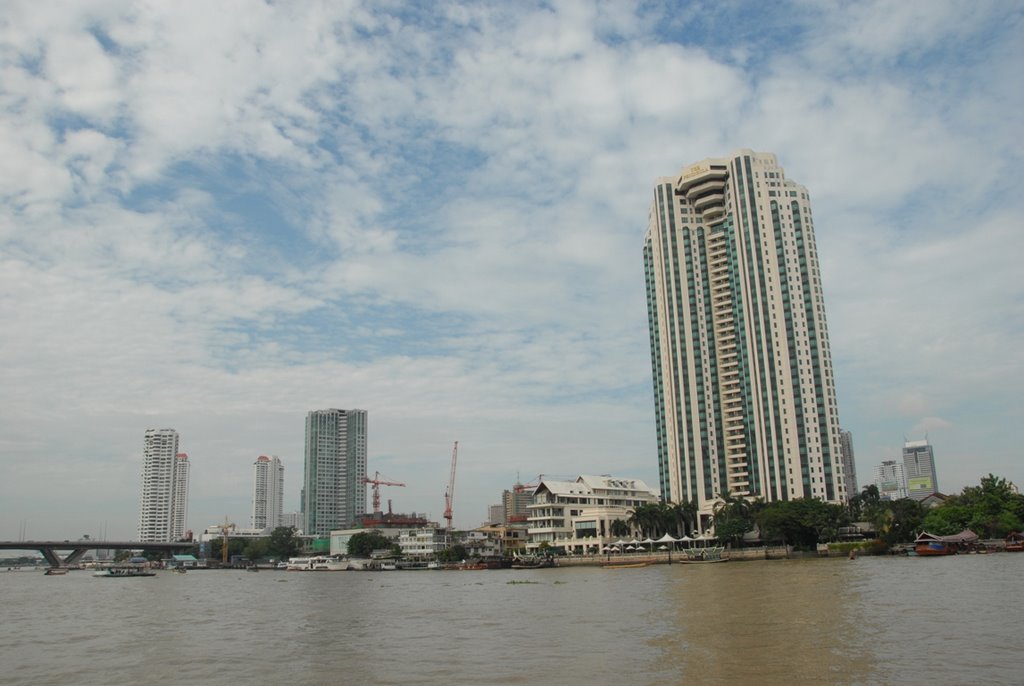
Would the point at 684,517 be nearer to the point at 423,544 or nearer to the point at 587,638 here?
the point at 423,544

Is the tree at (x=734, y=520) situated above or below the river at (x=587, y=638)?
above

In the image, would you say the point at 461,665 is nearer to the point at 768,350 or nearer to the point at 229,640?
the point at 229,640

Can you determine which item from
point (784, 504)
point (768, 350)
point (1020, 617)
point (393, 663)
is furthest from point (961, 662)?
point (768, 350)

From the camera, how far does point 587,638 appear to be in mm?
28500

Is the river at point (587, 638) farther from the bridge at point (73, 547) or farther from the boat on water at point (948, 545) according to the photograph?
the bridge at point (73, 547)

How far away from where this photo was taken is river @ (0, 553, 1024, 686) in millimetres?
21516

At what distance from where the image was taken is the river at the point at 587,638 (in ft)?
70.6

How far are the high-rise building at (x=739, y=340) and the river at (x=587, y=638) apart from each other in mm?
56575

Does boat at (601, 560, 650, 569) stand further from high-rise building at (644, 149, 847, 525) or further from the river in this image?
the river

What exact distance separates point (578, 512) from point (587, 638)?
316ft

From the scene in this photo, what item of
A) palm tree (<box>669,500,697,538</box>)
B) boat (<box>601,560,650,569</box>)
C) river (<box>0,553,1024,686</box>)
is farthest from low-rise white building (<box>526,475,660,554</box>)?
river (<box>0,553,1024,686</box>)

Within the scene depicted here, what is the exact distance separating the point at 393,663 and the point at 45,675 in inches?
454

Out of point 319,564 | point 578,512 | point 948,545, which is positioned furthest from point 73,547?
point 948,545

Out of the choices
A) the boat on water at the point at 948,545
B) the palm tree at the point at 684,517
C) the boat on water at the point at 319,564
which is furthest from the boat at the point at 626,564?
the boat on water at the point at 319,564
